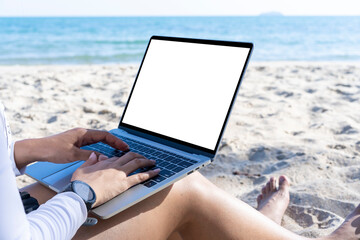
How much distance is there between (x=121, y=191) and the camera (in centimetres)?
104

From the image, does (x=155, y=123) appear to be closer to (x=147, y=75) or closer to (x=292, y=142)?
(x=147, y=75)

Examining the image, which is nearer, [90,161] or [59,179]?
[90,161]

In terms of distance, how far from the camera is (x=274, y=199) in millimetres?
1872

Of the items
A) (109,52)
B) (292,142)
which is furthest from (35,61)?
(292,142)

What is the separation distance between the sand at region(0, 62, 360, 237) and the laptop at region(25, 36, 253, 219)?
735 mm

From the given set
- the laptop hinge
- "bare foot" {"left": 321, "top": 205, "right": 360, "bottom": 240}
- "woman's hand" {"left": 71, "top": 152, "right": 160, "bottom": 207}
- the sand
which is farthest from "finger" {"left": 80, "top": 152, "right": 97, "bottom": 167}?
the sand

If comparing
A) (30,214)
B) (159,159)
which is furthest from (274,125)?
(30,214)

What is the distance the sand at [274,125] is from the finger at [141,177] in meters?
0.91

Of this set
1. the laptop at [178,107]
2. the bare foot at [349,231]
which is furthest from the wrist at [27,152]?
the bare foot at [349,231]

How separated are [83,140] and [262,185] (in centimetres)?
124

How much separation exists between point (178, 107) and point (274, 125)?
5.78ft

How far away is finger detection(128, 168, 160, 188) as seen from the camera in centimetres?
106

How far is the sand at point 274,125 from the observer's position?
1989 mm

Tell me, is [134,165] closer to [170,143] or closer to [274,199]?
[170,143]
